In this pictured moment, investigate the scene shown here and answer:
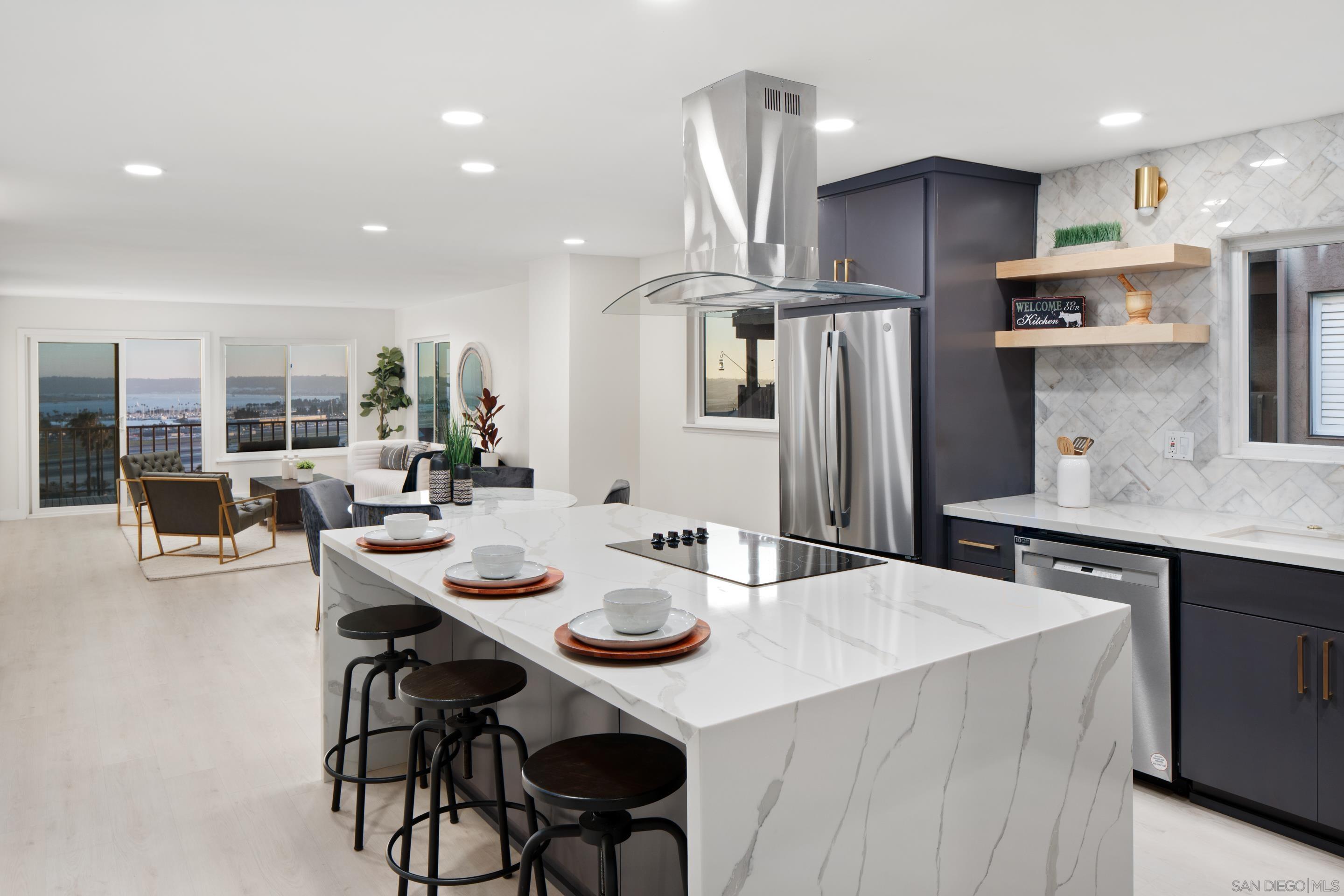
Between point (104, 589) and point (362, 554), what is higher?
point (362, 554)

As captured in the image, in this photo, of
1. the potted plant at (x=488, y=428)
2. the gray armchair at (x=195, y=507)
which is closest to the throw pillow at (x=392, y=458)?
the potted plant at (x=488, y=428)

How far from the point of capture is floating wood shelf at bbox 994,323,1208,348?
3352mm

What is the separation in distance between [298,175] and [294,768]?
8.42ft

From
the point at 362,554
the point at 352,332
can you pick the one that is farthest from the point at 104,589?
the point at 352,332

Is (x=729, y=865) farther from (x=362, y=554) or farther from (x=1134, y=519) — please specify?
(x=1134, y=519)

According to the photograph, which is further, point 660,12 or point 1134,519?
point 1134,519

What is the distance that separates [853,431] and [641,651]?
98.7 inches

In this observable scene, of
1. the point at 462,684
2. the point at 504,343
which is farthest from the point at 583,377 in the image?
the point at 462,684

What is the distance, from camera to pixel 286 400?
1077 centimetres

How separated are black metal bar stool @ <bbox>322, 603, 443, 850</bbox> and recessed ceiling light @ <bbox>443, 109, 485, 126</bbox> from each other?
1.73 metres

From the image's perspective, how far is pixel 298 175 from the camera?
3975 mm

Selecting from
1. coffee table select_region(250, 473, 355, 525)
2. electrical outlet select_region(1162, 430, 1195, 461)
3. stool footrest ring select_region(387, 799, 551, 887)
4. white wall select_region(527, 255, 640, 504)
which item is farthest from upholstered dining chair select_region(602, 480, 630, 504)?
coffee table select_region(250, 473, 355, 525)

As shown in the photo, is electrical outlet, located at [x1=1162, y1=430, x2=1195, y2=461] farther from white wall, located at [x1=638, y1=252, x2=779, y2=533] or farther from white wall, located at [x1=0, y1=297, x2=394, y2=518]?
white wall, located at [x1=0, y1=297, x2=394, y2=518]

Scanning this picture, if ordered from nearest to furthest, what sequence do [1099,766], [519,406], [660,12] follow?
1. [1099,766]
2. [660,12]
3. [519,406]
